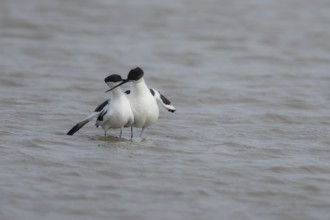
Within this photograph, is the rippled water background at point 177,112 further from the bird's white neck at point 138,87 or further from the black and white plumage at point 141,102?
the bird's white neck at point 138,87

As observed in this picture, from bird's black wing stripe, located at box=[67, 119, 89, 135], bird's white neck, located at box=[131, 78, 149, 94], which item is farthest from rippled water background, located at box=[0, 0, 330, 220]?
bird's white neck, located at box=[131, 78, 149, 94]

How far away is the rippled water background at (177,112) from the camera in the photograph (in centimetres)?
827

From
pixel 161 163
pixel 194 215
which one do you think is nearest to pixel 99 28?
pixel 161 163

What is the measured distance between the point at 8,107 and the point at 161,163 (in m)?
3.69

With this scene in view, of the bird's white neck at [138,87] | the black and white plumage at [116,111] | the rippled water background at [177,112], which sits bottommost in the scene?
the rippled water background at [177,112]

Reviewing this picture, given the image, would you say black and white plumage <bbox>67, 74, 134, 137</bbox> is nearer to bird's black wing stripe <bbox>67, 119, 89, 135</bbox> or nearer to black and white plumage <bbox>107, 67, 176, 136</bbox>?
black and white plumage <bbox>107, 67, 176, 136</bbox>

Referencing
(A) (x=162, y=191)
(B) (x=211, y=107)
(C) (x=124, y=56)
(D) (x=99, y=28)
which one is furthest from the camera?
(D) (x=99, y=28)

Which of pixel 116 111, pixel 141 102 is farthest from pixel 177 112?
pixel 116 111

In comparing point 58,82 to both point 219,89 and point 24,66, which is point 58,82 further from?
point 219,89

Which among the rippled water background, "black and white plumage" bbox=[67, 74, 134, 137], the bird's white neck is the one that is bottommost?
the rippled water background

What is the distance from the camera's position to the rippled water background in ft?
27.1

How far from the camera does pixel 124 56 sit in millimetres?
17469

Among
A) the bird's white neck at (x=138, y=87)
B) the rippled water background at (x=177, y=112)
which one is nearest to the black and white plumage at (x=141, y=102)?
the bird's white neck at (x=138, y=87)

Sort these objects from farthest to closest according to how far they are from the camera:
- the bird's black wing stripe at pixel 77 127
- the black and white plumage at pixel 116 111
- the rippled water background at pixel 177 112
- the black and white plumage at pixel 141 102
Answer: the bird's black wing stripe at pixel 77 127 → the black and white plumage at pixel 141 102 → the black and white plumage at pixel 116 111 → the rippled water background at pixel 177 112
